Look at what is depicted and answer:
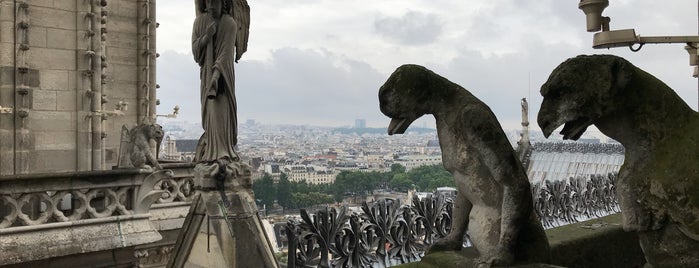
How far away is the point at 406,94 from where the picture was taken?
3811 millimetres

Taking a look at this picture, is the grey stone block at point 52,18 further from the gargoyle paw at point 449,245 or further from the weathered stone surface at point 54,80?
the gargoyle paw at point 449,245

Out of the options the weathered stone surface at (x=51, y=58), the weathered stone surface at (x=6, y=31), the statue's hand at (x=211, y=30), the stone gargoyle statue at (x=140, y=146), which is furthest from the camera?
the weathered stone surface at (x=51, y=58)

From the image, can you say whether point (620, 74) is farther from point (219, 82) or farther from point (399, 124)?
point (219, 82)

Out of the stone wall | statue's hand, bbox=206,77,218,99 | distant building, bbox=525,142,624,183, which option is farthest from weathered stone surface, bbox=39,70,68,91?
distant building, bbox=525,142,624,183

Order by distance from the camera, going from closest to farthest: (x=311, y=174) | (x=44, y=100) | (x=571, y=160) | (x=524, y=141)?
(x=44, y=100)
(x=311, y=174)
(x=524, y=141)
(x=571, y=160)

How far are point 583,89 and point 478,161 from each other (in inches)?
32.6

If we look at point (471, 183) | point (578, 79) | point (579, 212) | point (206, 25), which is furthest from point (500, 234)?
point (579, 212)

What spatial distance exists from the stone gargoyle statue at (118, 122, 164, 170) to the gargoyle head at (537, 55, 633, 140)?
6.90 m

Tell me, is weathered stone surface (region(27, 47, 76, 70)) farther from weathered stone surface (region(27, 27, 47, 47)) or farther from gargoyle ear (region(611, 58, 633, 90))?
gargoyle ear (region(611, 58, 633, 90))

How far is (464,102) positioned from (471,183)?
1.70 ft

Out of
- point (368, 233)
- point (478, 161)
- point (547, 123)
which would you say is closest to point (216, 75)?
point (368, 233)

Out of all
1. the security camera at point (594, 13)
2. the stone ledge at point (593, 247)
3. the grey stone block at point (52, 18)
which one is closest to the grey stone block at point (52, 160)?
the grey stone block at point (52, 18)

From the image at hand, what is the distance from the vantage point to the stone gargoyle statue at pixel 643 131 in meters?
2.92

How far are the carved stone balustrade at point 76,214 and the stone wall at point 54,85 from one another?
168 centimetres
